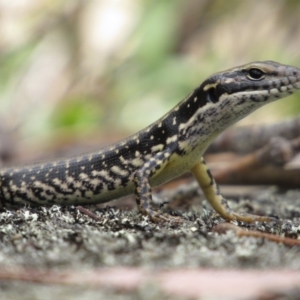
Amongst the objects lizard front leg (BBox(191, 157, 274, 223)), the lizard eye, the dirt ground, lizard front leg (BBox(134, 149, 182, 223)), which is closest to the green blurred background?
lizard front leg (BBox(191, 157, 274, 223))

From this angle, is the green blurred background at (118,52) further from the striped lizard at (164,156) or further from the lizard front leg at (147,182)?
the lizard front leg at (147,182)

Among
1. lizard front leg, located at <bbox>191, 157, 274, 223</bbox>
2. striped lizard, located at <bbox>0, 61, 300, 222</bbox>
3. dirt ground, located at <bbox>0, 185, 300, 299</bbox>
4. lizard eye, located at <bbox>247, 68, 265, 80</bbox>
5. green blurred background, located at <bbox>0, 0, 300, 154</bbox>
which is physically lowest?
dirt ground, located at <bbox>0, 185, 300, 299</bbox>

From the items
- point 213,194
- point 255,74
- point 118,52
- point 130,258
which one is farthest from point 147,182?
point 118,52

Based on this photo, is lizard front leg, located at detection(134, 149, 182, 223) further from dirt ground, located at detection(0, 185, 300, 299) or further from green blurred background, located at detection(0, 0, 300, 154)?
green blurred background, located at detection(0, 0, 300, 154)

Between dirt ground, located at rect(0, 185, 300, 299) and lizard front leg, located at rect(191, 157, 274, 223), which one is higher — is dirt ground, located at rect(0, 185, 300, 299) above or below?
below

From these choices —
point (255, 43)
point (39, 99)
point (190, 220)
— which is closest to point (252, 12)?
point (255, 43)

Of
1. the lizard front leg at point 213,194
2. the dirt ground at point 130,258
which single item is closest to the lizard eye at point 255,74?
the lizard front leg at point 213,194

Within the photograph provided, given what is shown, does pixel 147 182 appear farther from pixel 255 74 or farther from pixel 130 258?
pixel 130 258
